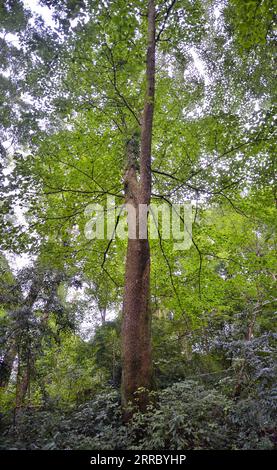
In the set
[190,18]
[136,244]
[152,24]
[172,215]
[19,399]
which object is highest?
[190,18]

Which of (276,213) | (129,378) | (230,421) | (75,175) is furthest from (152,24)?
(230,421)

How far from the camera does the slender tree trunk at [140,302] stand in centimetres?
382

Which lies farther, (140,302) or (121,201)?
(121,201)

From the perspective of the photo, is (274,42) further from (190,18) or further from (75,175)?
(75,175)

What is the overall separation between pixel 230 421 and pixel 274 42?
20.5ft

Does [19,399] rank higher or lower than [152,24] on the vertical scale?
lower

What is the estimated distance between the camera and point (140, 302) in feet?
14.1

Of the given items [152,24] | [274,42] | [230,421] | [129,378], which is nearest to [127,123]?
[152,24]

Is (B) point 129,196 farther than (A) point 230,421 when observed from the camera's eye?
Yes

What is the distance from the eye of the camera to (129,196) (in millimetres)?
5766

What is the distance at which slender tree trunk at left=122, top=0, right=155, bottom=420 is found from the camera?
3.82 m
